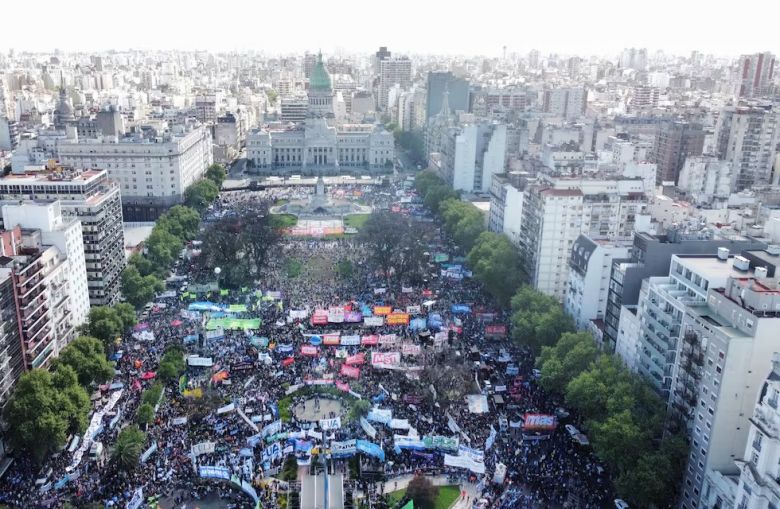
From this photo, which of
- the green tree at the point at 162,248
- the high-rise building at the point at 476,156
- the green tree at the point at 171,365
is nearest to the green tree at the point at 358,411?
the green tree at the point at 171,365

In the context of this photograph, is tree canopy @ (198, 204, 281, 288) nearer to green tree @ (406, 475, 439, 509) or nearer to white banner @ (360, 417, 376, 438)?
white banner @ (360, 417, 376, 438)

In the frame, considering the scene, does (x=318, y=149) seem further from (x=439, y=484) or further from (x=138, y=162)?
(x=439, y=484)

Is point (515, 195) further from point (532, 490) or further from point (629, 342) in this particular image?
point (532, 490)

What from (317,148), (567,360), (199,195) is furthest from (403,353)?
(317,148)

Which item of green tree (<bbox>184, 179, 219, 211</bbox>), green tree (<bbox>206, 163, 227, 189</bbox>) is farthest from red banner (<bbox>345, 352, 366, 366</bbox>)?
green tree (<bbox>206, 163, 227, 189</bbox>)

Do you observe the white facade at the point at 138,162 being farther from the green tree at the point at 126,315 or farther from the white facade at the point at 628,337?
the white facade at the point at 628,337

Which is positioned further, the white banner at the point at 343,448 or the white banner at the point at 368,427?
the white banner at the point at 368,427
